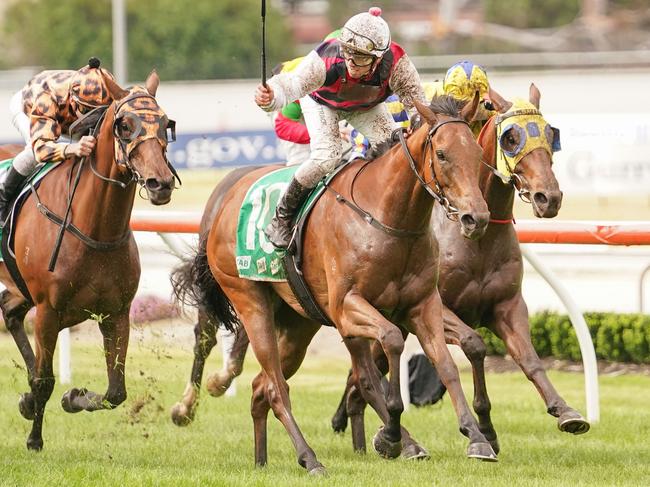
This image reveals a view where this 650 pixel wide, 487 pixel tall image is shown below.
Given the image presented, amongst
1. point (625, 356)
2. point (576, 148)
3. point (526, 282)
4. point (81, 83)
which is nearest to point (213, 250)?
point (81, 83)

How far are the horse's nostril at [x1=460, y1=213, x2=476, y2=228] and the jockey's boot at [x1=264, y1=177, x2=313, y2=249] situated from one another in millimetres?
1114

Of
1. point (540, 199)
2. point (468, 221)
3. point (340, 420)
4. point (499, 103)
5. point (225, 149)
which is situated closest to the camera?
point (468, 221)

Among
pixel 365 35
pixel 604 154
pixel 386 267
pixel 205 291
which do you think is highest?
pixel 365 35

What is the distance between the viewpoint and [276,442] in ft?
23.0

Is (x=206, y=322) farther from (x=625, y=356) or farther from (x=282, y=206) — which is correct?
(x=625, y=356)

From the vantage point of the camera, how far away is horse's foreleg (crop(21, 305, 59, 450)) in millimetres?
6375

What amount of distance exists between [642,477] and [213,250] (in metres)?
2.35

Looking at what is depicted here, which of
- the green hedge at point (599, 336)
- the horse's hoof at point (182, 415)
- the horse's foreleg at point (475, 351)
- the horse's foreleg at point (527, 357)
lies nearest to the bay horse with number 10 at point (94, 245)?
the horse's hoof at point (182, 415)

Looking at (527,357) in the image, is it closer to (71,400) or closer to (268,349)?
(268,349)

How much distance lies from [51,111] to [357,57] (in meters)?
1.66

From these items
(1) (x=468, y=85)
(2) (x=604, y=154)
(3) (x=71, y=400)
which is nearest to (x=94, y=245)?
(3) (x=71, y=400)

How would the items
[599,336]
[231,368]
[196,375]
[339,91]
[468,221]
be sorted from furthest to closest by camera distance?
[599,336]
[196,375]
[231,368]
[339,91]
[468,221]

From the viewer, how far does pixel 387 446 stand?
226 inches

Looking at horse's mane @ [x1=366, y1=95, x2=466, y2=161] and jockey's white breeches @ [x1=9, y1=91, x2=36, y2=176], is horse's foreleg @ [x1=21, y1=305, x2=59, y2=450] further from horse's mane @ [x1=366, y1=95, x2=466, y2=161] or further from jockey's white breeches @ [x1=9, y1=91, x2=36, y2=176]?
horse's mane @ [x1=366, y1=95, x2=466, y2=161]
